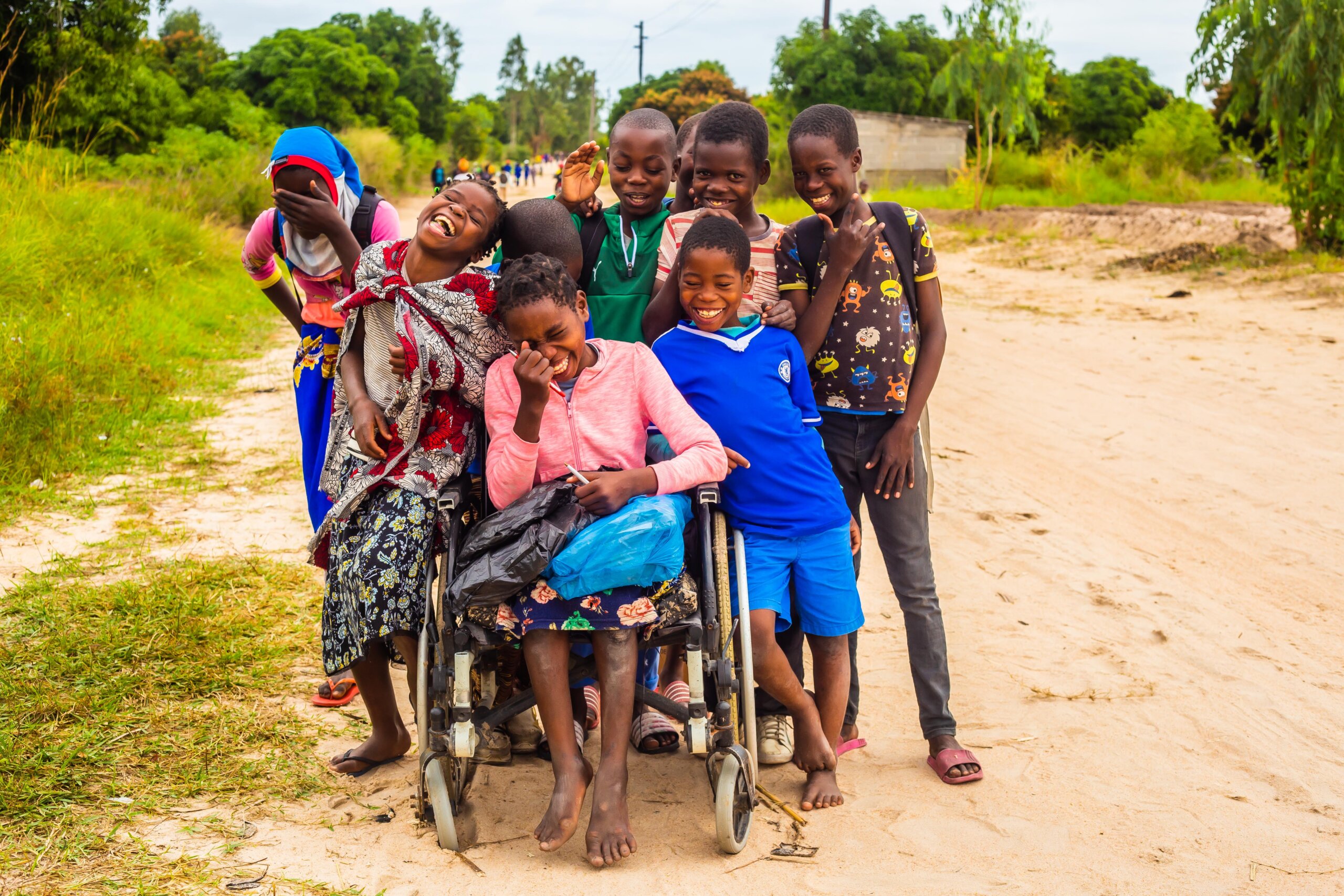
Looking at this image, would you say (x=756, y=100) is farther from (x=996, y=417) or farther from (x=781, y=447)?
(x=781, y=447)

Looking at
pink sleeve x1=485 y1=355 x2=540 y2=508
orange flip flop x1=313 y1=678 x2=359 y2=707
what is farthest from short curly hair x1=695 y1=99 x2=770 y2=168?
orange flip flop x1=313 y1=678 x2=359 y2=707

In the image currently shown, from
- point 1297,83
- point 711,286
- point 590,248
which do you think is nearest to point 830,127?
point 711,286

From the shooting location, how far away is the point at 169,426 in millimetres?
6953

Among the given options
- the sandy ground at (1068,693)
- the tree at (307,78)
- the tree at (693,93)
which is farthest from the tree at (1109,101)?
the sandy ground at (1068,693)

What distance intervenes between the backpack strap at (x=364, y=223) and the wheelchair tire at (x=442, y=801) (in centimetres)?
183

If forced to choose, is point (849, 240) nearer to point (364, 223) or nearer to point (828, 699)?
point (828, 699)

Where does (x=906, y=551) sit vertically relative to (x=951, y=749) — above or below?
above

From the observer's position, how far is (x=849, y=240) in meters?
2.94

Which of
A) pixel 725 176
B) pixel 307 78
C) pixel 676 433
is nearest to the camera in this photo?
pixel 676 433

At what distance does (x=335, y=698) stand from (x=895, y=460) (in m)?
2.06

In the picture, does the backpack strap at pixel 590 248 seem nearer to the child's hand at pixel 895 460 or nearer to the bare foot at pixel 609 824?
the child's hand at pixel 895 460

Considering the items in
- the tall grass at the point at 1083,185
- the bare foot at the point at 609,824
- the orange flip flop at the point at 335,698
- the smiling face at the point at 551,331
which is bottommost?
the orange flip flop at the point at 335,698

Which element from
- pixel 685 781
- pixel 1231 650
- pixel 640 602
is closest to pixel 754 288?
pixel 640 602

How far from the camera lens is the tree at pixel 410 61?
4209 cm
